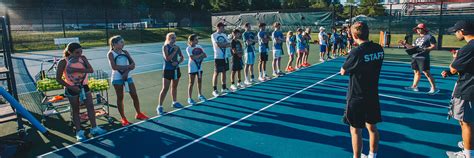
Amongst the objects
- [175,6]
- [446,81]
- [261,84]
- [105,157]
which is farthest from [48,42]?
[175,6]

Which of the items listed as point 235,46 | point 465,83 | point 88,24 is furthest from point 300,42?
point 88,24

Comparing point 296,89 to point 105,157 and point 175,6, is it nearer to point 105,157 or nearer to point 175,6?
point 105,157

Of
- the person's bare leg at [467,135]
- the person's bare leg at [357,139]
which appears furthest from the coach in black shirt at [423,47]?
the person's bare leg at [357,139]

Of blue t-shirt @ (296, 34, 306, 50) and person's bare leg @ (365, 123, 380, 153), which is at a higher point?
blue t-shirt @ (296, 34, 306, 50)

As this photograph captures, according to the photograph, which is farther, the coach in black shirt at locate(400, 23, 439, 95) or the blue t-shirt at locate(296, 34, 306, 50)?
the blue t-shirt at locate(296, 34, 306, 50)

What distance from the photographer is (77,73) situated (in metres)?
5.80

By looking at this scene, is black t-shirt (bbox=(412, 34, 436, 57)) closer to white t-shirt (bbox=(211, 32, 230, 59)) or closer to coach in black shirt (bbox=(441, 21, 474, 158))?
coach in black shirt (bbox=(441, 21, 474, 158))

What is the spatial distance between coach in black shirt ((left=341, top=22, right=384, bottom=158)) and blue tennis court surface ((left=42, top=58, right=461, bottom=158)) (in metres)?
1.13

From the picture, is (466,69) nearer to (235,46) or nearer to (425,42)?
(425,42)

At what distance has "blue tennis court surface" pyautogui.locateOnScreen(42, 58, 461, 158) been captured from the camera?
5.37 meters

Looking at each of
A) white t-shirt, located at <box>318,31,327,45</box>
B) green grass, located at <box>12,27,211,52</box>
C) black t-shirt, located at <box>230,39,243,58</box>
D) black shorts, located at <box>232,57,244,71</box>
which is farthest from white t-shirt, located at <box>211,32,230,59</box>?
green grass, located at <box>12,27,211,52</box>

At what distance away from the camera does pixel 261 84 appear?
10.5m

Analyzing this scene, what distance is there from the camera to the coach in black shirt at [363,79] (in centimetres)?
405

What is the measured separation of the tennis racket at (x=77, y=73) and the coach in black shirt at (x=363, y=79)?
4451mm
